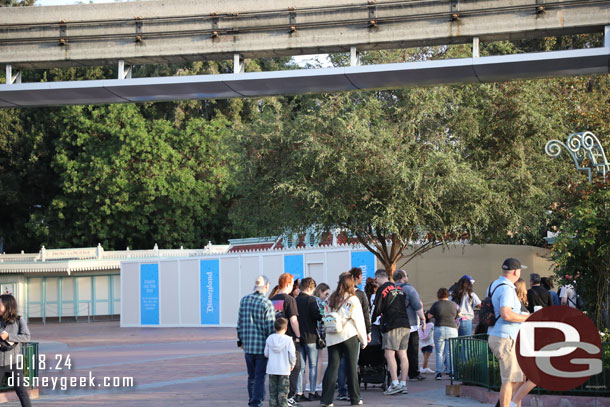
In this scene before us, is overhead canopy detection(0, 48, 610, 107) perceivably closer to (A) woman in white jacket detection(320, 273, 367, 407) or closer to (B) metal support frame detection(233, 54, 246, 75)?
(B) metal support frame detection(233, 54, 246, 75)

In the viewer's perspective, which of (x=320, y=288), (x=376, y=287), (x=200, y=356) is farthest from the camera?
(x=200, y=356)

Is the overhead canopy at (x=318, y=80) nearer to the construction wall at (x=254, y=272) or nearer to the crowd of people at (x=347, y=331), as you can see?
the crowd of people at (x=347, y=331)

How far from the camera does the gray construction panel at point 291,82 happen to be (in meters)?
11.3

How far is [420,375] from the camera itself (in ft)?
49.4

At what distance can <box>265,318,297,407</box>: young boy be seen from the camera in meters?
10.8

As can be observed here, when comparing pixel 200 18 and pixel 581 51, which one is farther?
pixel 200 18

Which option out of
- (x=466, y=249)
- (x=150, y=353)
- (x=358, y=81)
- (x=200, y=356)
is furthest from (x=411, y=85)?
(x=466, y=249)

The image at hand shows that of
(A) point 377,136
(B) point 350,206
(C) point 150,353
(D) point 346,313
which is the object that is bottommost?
(C) point 150,353

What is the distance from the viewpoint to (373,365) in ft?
44.7

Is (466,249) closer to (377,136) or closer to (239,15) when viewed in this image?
(377,136)

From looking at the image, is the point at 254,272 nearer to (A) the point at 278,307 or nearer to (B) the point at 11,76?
(B) the point at 11,76

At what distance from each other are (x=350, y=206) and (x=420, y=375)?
22.8 ft

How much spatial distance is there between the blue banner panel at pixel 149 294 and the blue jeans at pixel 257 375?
25019 millimetres

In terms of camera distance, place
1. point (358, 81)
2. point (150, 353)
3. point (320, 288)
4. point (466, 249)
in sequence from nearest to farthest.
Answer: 1. point (358, 81)
2. point (320, 288)
3. point (150, 353)
4. point (466, 249)
